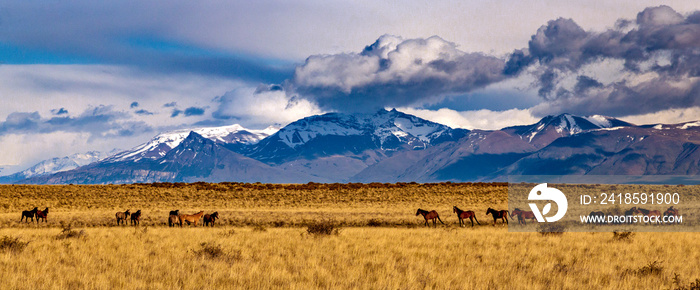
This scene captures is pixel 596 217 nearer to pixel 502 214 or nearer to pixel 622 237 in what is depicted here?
pixel 502 214

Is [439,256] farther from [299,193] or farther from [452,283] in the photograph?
[299,193]

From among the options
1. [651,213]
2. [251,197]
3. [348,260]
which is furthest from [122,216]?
[651,213]

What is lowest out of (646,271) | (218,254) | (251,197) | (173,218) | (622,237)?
(622,237)

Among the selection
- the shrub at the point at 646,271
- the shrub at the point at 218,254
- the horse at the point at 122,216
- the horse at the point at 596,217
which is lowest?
the horse at the point at 596,217

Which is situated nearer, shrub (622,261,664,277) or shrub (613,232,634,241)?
shrub (622,261,664,277)

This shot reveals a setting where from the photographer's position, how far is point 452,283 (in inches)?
540

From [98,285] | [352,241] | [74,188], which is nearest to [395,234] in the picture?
[352,241]

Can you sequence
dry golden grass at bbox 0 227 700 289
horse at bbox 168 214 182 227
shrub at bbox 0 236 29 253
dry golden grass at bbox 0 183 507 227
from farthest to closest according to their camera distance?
dry golden grass at bbox 0 183 507 227 → horse at bbox 168 214 182 227 → shrub at bbox 0 236 29 253 → dry golden grass at bbox 0 227 700 289

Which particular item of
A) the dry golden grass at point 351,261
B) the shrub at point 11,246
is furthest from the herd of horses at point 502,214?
the shrub at point 11,246

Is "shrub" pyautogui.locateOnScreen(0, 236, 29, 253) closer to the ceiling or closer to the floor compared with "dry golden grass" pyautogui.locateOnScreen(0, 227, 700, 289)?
closer to the ceiling

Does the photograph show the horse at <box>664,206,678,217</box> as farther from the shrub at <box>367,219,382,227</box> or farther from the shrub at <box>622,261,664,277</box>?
the shrub at <box>622,261,664,277</box>

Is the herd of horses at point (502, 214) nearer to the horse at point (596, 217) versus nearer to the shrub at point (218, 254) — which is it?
the horse at point (596, 217)

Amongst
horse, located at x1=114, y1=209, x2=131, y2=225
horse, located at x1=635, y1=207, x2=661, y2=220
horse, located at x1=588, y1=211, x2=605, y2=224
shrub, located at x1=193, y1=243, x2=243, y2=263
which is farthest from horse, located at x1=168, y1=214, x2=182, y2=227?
horse, located at x1=635, y1=207, x2=661, y2=220

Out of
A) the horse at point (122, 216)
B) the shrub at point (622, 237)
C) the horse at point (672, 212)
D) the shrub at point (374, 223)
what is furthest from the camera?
the horse at point (672, 212)
